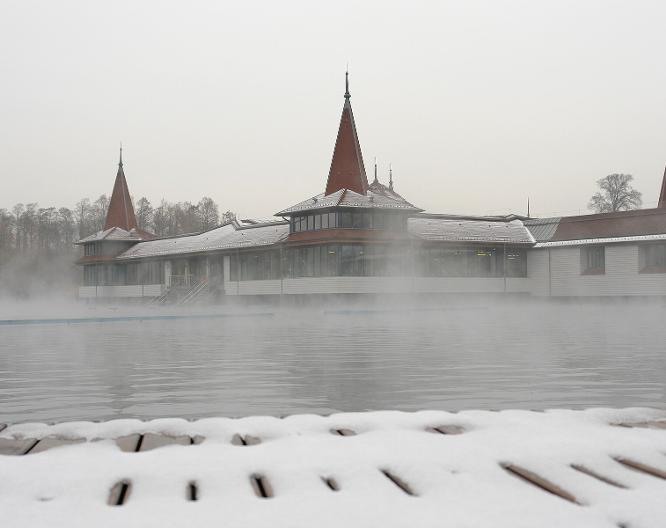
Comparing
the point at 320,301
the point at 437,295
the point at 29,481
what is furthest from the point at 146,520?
the point at 437,295

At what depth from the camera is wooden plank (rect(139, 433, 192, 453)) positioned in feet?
12.3

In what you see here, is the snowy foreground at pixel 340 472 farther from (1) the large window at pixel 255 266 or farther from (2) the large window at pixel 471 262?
(1) the large window at pixel 255 266

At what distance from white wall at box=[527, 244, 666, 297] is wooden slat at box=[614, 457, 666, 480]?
30652 mm

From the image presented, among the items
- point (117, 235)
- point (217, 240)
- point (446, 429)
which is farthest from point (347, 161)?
point (446, 429)

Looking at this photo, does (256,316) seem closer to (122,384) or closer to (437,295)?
(437,295)

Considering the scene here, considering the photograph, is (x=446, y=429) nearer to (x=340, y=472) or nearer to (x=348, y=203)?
(x=340, y=472)

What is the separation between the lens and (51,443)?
3.77 metres

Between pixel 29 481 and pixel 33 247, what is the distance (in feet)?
266

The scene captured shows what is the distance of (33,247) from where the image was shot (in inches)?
3086

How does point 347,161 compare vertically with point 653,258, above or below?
above

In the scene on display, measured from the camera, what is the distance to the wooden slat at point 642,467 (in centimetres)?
323

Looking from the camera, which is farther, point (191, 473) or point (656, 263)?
point (656, 263)

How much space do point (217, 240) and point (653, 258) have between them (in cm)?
2162

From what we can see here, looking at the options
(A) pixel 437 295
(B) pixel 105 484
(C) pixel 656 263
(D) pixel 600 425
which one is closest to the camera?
(B) pixel 105 484
